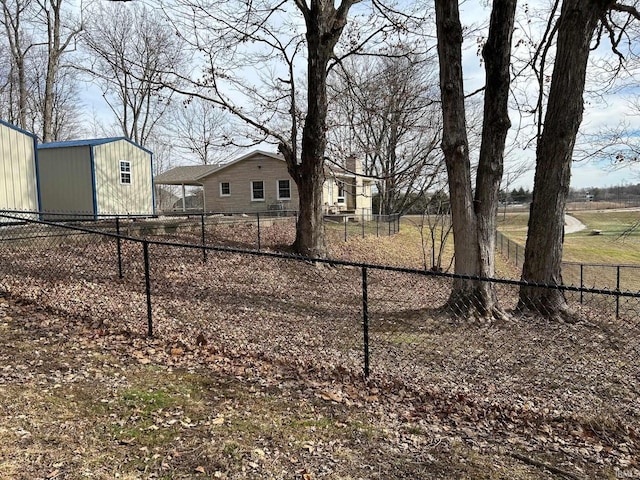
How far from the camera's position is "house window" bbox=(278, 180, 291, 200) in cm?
2462

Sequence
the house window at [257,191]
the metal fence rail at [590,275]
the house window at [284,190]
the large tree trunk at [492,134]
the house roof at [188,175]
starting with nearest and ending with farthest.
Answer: the large tree trunk at [492,134]
the metal fence rail at [590,275]
the house window at [284,190]
the house window at [257,191]
the house roof at [188,175]

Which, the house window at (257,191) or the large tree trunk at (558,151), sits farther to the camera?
the house window at (257,191)

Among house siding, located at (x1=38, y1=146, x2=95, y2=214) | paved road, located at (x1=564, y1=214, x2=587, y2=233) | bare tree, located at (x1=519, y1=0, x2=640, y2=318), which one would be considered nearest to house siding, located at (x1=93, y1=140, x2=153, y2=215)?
house siding, located at (x1=38, y1=146, x2=95, y2=214)

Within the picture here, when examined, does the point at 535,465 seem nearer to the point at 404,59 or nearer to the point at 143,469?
the point at 143,469

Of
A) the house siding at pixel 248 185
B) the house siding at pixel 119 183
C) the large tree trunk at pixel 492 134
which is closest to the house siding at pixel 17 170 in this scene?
the house siding at pixel 119 183

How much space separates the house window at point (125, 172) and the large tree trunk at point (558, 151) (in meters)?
14.7

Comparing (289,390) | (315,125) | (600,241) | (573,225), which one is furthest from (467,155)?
(573,225)

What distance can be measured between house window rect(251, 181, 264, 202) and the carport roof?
3942mm

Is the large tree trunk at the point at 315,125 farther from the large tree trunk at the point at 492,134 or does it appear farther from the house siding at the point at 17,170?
the house siding at the point at 17,170

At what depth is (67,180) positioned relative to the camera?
1546cm

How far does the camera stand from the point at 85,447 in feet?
9.18

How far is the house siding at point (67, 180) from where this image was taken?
15266 mm

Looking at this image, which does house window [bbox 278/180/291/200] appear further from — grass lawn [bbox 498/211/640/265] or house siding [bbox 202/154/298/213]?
grass lawn [bbox 498/211/640/265]

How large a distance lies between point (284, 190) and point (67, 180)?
462 inches
